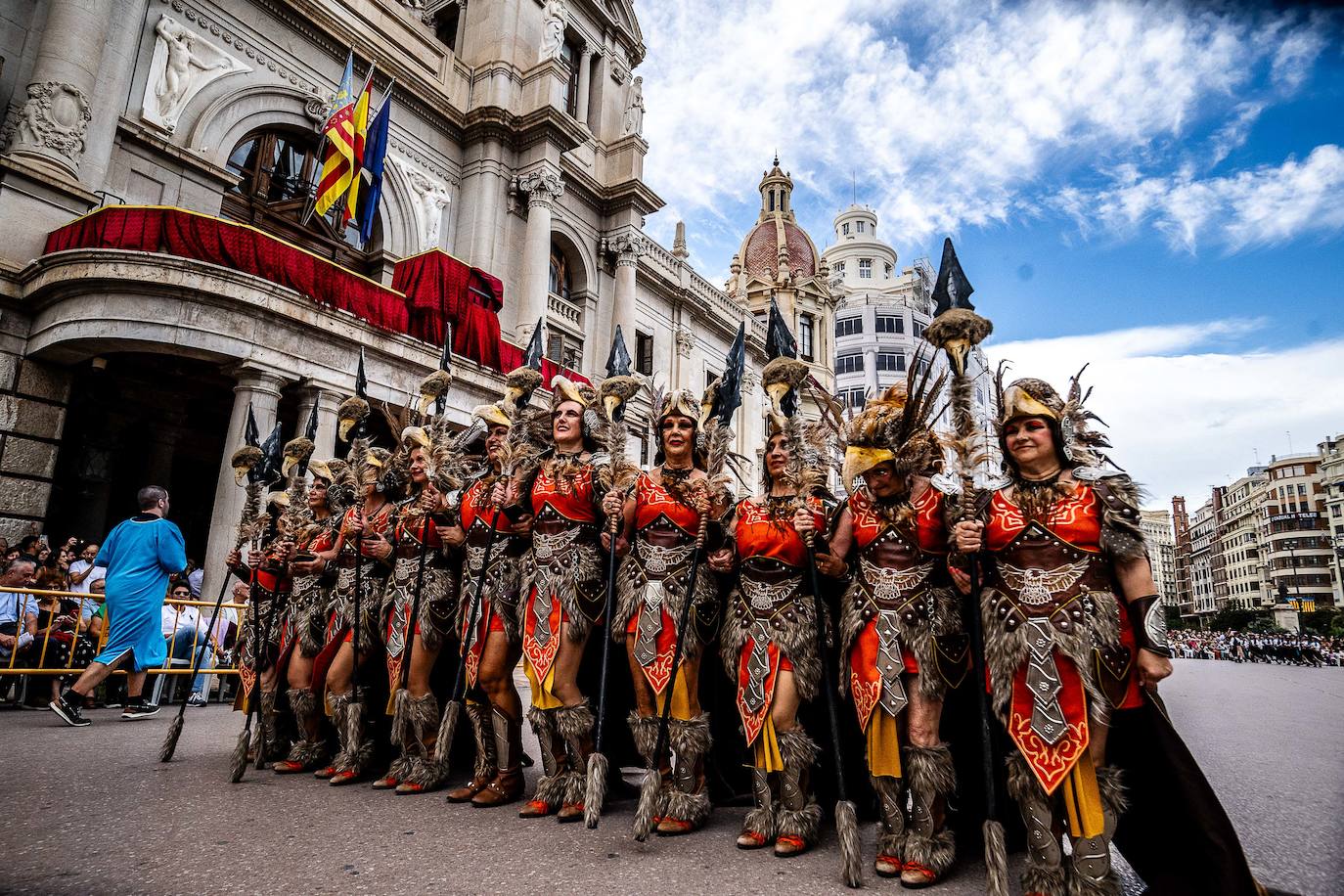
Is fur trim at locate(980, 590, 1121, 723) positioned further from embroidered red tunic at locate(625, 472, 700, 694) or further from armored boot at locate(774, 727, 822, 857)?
embroidered red tunic at locate(625, 472, 700, 694)

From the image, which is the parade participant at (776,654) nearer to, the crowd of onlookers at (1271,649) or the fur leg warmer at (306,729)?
the fur leg warmer at (306,729)

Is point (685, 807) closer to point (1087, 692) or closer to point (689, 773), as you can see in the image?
point (689, 773)

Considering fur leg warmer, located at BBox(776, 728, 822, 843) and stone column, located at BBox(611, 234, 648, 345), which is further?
stone column, located at BBox(611, 234, 648, 345)

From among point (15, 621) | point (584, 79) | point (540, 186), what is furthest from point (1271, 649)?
point (15, 621)

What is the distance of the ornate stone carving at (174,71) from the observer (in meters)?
13.5

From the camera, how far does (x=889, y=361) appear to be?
2413 inches

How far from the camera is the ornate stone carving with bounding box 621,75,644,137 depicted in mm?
25844

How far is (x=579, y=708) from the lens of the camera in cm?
432

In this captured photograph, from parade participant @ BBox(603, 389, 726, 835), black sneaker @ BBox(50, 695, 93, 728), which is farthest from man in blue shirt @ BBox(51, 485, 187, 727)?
parade participant @ BBox(603, 389, 726, 835)

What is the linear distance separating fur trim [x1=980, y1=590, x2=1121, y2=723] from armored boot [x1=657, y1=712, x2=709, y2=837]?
1632 millimetres

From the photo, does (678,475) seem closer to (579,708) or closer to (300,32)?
(579,708)

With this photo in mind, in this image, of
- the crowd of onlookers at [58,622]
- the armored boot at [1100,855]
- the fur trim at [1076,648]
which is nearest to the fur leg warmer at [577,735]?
the fur trim at [1076,648]

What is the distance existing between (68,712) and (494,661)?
585 centimetres

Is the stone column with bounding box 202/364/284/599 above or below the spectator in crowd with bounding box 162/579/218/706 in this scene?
above
